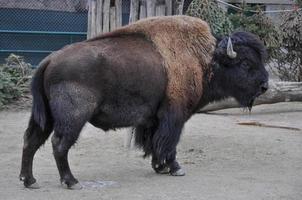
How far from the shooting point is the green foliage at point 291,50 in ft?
39.8

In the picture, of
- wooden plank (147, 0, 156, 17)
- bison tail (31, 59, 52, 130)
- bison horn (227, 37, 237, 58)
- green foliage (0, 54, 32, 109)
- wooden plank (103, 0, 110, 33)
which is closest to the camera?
bison tail (31, 59, 52, 130)

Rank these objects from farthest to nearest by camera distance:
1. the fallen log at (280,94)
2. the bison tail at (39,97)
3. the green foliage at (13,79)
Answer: the green foliage at (13,79) < the fallen log at (280,94) < the bison tail at (39,97)

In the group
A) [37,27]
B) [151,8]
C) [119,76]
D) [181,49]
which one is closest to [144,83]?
[119,76]

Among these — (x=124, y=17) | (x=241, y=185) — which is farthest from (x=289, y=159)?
(x=124, y=17)

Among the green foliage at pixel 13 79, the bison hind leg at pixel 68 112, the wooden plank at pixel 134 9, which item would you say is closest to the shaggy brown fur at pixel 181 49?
the bison hind leg at pixel 68 112

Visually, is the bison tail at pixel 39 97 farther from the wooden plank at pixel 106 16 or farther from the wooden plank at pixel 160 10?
the wooden plank at pixel 106 16

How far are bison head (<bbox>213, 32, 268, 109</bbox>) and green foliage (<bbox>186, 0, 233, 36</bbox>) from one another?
3192mm

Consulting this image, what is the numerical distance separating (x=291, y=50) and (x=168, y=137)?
621 cm

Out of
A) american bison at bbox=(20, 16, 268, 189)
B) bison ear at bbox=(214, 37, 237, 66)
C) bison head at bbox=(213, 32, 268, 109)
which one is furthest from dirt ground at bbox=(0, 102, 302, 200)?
bison ear at bbox=(214, 37, 237, 66)

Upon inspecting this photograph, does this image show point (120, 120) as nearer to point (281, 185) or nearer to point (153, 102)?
point (153, 102)

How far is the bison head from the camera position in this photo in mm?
6922

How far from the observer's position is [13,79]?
11547 mm

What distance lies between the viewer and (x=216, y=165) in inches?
292

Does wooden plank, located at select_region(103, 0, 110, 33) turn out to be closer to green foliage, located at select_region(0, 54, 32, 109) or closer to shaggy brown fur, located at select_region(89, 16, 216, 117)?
shaggy brown fur, located at select_region(89, 16, 216, 117)
